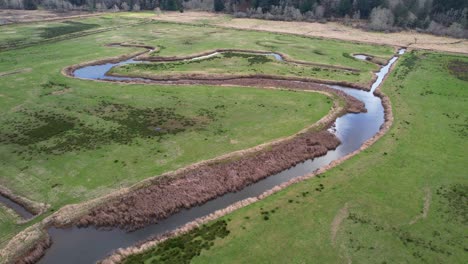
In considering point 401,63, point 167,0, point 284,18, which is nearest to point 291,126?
point 401,63

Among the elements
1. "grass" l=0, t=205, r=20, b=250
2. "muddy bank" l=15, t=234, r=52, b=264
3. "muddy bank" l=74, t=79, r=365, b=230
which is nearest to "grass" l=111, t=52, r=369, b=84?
"muddy bank" l=74, t=79, r=365, b=230

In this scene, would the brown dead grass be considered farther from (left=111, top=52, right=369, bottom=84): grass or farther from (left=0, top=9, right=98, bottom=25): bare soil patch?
(left=0, top=9, right=98, bottom=25): bare soil patch

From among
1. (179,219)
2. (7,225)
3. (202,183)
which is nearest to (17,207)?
(7,225)

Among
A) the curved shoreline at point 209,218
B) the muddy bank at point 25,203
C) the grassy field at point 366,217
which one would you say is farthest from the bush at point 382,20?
the muddy bank at point 25,203

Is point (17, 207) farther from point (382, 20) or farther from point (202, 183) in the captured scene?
point (382, 20)

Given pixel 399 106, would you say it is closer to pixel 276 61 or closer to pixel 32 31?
pixel 276 61

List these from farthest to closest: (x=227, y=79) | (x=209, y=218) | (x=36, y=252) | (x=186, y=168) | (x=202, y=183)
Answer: (x=227, y=79)
(x=186, y=168)
(x=202, y=183)
(x=209, y=218)
(x=36, y=252)

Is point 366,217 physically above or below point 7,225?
above

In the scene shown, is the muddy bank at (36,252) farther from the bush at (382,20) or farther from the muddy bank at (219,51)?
the bush at (382,20)
